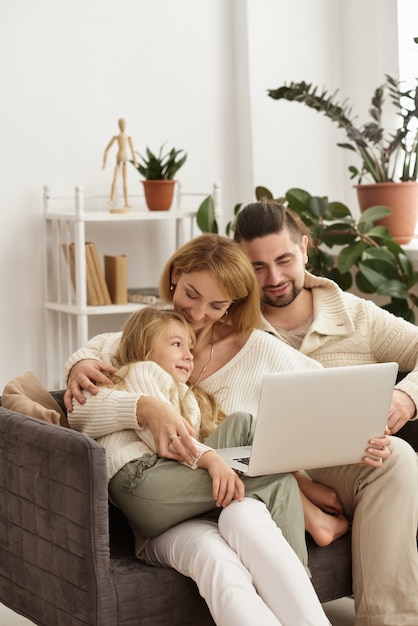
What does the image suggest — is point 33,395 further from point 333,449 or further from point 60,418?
point 333,449

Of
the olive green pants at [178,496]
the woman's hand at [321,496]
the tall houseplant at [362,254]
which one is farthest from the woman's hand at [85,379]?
the tall houseplant at [362,254]

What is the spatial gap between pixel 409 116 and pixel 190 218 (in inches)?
45.6

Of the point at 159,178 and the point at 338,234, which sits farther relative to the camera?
the point at 159,178

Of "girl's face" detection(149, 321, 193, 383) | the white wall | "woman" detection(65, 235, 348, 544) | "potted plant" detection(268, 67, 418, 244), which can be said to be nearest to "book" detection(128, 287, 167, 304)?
the white wall

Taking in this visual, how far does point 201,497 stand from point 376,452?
0.42m

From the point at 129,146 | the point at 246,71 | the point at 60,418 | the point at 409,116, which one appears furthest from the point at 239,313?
the point at 246,71

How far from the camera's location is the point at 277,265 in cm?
270

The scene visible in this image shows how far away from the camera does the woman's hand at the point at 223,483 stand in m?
2.05

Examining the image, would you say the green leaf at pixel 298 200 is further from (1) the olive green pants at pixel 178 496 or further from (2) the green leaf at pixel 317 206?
(1) the olive green pants at pixel 178 496

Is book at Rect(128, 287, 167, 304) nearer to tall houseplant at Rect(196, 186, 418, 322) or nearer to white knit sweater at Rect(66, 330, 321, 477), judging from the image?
tall houseplant at Rect(196, 186, 418, 322)

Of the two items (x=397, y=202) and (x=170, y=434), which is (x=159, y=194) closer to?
(x=397, y=202)

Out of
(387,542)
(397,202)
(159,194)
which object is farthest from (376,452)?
(159,194)

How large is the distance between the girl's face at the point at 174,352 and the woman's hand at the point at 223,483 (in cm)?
36

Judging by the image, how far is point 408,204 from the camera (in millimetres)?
3971
